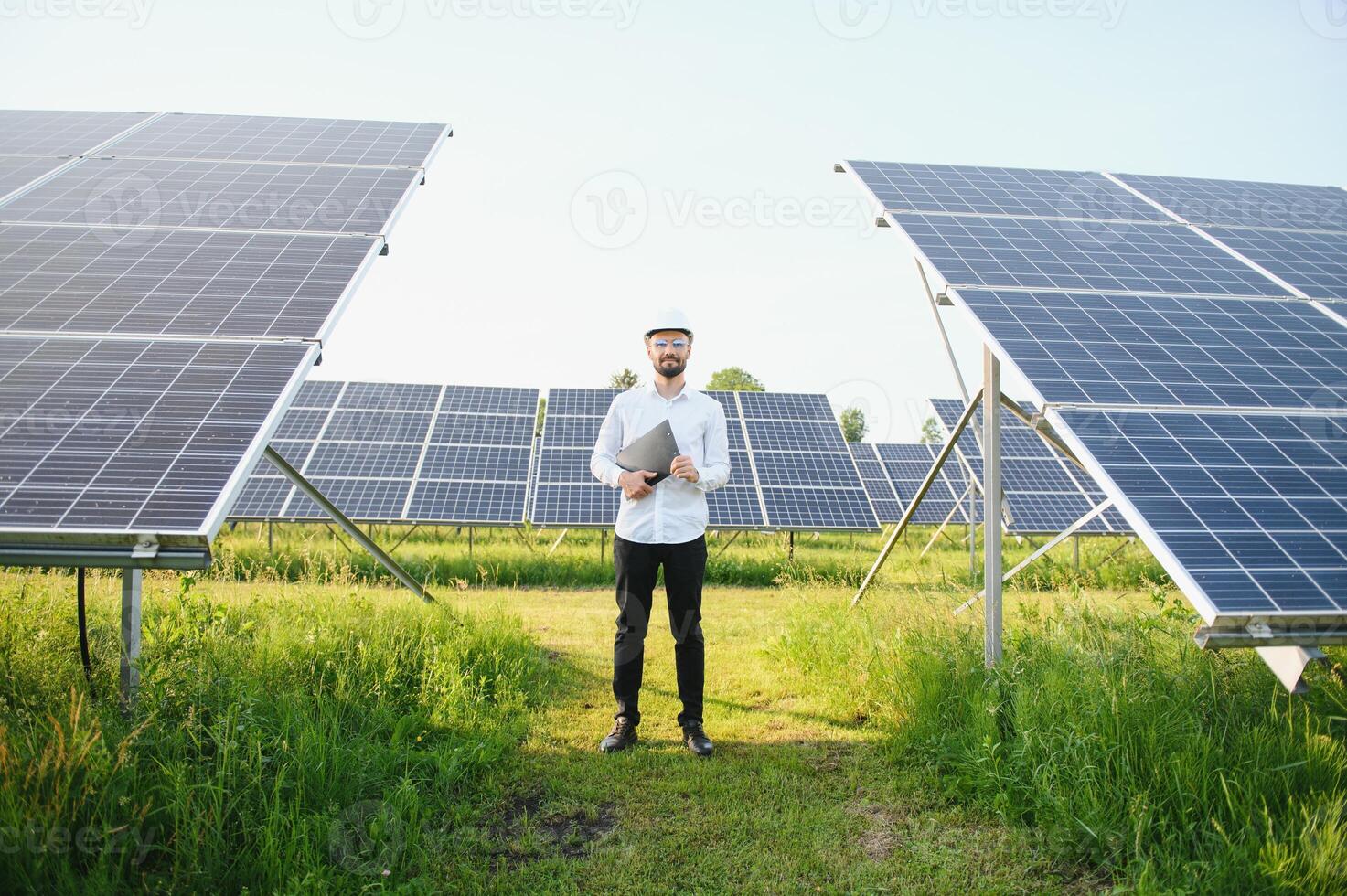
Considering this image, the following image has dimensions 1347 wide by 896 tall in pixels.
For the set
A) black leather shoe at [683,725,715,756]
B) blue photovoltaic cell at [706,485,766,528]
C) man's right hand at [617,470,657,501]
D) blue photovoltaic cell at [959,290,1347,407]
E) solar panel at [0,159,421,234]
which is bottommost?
black leather shoe at [683,725,715,756]

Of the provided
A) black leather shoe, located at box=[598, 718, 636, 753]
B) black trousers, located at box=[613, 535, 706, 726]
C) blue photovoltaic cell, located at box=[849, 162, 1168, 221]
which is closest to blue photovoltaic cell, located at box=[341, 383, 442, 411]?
blue photovoltaic cell, located at box=[849, 162, 1168, 221]

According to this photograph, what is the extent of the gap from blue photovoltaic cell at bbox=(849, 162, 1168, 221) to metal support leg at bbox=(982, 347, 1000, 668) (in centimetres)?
208

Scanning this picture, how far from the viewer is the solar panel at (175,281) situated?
4.81 metres

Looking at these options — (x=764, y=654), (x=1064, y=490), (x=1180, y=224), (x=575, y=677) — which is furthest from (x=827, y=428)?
(x=575, y=677)

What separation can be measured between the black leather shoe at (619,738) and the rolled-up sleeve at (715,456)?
1511 mm

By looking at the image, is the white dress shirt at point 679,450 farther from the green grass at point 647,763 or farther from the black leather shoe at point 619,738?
the green grass at point 647,763

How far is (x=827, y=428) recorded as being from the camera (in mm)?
15891

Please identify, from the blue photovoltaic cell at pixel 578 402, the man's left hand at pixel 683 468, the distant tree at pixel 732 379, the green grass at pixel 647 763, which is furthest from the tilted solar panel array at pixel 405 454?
the distant tree at pixel 732 379

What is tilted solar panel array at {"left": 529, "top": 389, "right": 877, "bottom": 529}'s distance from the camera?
500 inches

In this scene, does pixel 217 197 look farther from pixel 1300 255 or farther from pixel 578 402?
pixel 578 402

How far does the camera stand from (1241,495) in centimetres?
427

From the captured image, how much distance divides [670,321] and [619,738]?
2548mm

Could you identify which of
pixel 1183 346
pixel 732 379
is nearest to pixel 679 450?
pixel 1183 346

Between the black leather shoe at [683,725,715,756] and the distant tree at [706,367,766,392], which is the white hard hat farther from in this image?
the distant tree at [706,367,766,392]
